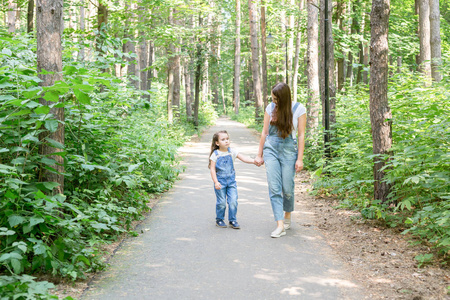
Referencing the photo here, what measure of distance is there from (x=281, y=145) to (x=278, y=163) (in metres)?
0.26

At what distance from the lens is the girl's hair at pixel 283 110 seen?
17.6 ft

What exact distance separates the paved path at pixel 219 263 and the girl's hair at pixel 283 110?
1512 millimetres

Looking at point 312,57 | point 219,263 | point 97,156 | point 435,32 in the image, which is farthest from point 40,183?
A: point 435,32

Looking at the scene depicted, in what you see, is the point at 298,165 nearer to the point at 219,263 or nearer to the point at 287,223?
the point at 287,223

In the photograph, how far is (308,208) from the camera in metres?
7.45

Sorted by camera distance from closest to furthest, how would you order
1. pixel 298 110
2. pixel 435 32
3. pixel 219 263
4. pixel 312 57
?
pixel 219 263 < pixel 298 110 < pixel 312 57 < pixel 435 32

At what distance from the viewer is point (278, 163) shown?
18.2ft

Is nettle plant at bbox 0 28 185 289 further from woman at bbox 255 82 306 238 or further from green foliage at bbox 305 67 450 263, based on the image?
green foliage at bbox 305 67 450 263

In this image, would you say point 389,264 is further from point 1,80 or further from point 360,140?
point 1,80

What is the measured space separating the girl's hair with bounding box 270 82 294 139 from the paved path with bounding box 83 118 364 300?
1.51 m

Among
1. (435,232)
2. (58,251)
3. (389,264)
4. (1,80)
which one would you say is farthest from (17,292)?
(435,232)

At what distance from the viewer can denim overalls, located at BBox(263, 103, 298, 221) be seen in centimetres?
551

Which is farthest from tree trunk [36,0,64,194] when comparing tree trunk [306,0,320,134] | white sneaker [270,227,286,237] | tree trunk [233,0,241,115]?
tree trunk [233,0,241,115]

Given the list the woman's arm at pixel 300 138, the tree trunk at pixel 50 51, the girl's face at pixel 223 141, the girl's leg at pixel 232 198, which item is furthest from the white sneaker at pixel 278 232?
the tree trunk at pixel 50 51
